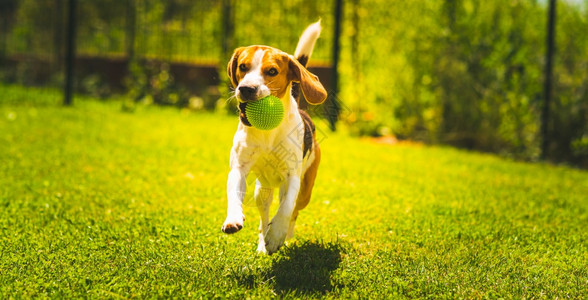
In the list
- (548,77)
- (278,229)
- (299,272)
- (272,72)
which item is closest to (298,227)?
(299,272)

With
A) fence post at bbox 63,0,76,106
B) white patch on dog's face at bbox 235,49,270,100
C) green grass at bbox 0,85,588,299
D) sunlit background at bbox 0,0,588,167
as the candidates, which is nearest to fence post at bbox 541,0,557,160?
sunlit background at bbox 0,0,588,167

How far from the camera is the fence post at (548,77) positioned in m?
8.95

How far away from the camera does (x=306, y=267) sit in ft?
12.7

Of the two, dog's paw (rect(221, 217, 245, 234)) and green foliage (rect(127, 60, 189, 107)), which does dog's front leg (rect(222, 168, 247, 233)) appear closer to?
dog's paw (rect(221, 217, 245, 234))

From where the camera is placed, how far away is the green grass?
356 centimetres

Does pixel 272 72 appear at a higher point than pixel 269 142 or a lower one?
higher

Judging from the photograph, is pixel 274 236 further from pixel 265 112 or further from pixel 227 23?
pixel 227 23

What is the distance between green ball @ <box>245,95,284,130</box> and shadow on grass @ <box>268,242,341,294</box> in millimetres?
842

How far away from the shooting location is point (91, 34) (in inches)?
616

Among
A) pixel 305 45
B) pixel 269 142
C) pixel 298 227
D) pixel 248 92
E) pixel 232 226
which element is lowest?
pixel 298 227

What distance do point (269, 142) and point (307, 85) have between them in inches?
15.9

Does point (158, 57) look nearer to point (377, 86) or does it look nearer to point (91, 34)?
point (91, 34)

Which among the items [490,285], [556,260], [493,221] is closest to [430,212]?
[493,221]

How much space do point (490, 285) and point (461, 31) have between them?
6.61m
